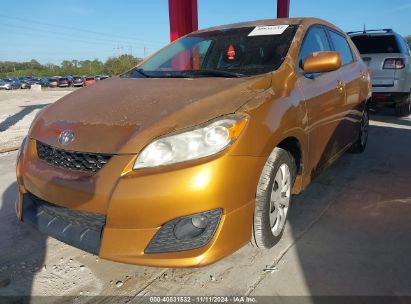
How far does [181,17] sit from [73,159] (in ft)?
18.9

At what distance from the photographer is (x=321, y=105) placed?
2.96 meters

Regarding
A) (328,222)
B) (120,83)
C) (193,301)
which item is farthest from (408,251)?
(120,83)

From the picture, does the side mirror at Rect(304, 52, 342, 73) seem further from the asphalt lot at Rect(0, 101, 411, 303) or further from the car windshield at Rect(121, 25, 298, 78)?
the asphalt lot at Rect(0, 101, 411, 303)

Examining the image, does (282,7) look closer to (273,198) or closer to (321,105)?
(321,105)

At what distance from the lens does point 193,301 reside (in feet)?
6.68

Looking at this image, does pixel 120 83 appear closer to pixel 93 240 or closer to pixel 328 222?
pixel 93 240

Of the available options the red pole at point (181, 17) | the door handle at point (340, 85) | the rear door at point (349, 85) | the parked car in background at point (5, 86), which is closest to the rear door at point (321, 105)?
the door handle at point (340, 85)

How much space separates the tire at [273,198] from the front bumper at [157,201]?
177 mm

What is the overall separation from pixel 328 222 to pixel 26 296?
2.14m

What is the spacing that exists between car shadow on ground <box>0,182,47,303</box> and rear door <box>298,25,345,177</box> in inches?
81.4

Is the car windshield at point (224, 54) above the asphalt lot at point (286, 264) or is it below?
above

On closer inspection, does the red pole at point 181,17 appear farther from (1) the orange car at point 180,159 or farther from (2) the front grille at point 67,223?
(2) the front grille at point 67,223

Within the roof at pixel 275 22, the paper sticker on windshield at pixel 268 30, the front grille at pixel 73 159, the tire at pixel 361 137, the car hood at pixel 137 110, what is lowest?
the tire at pixel 361 137

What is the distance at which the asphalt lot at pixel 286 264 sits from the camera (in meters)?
2.14
